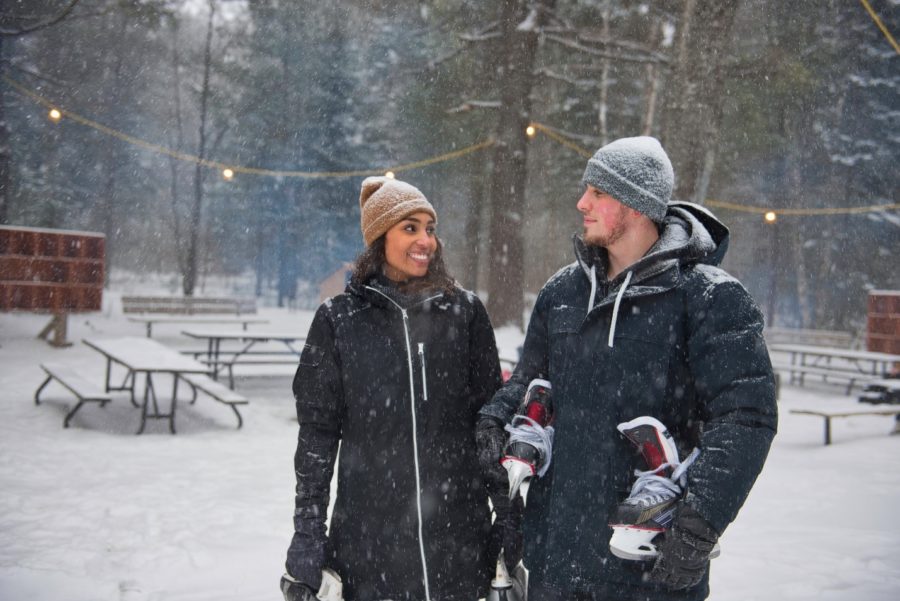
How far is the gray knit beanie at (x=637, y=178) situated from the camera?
234 centimetres

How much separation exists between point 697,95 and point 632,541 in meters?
9.20

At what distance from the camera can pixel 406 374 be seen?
259cm

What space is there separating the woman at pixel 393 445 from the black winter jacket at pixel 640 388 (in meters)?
0.27

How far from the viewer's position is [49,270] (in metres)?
14.9

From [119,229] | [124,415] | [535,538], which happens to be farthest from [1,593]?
[119,229]

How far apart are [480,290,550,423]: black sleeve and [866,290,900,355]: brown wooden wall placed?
1636 centimetres

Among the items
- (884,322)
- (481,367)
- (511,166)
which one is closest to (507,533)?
(481,367)

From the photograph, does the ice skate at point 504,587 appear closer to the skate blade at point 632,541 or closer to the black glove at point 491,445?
the black glove at point 491,445

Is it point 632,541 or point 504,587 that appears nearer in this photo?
point 632,541

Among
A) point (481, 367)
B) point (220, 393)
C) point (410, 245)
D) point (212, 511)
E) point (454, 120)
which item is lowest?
point (212, 511)

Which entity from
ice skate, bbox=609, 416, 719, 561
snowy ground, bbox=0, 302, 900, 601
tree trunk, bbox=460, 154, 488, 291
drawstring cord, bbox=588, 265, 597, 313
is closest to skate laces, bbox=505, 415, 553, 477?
ice skate, bbox=609, 416, 719, 561

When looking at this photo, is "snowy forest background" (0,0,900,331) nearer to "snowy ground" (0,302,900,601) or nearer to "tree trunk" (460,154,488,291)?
"tree trunk" (460,154,488,291)

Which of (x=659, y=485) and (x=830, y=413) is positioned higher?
(x=659, y=485)

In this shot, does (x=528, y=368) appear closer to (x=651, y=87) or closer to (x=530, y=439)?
(x=530, y=439)
